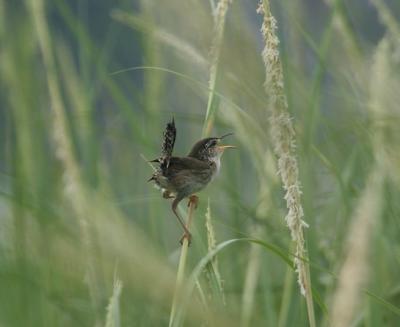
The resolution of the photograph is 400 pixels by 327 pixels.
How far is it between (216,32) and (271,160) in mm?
864

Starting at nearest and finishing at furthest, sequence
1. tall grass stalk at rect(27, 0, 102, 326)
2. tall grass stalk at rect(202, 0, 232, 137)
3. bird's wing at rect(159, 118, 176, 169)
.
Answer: tall grass stalk at rect(202, 0, 232, 137) < bird's wing at rect(159, 118, 176, 169) < tall grass stalk at rect(27, 0, 102, 326)

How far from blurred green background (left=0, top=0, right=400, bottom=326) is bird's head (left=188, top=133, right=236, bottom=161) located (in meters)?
0.09

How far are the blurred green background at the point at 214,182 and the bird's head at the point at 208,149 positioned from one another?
0.09 metres

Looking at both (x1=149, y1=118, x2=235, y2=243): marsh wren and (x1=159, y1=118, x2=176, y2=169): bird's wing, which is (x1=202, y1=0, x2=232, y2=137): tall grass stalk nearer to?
(x1=159, y1=118, x2=176, y2=169): bird's wing

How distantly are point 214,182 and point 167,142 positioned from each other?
82 centimetres

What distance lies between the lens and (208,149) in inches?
105

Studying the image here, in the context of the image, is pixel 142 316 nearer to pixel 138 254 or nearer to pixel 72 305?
pixel 72 305

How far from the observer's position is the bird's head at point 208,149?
2.62 meters

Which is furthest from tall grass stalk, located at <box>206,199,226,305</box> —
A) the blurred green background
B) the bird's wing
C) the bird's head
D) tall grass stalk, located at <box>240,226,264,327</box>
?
the bird's head

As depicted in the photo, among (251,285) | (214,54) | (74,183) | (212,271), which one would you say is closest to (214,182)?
(251,285)

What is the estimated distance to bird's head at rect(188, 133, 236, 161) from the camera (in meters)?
2.62

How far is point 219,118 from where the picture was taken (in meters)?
2.90

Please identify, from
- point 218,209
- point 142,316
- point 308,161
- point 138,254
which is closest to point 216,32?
point 138,254

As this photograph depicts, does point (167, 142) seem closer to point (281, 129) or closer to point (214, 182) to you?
point (281, 129)
